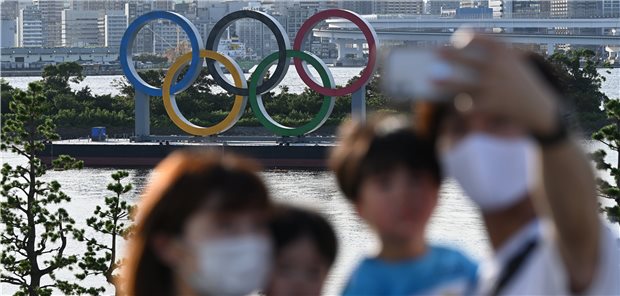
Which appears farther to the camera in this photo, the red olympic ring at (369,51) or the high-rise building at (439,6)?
the high-rise building at (439,6)

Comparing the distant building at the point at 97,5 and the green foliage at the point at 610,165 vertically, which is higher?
the distant building at the point at 97,5

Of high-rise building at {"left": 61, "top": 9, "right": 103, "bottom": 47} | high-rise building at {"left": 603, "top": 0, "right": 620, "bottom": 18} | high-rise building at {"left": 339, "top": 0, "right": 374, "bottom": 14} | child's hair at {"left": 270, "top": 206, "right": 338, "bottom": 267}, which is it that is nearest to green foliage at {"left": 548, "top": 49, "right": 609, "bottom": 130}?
child's hair at {"left": 270, "top": 206, "right": 338, "bottom": 267}

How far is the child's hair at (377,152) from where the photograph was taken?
4.59ft

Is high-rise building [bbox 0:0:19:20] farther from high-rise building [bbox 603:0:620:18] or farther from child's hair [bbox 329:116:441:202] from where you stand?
child's hair [bbox 329:116:441:202]

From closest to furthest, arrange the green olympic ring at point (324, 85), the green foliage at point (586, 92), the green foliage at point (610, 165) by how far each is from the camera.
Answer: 1. the green foliage at point (610, 165)
2. the green olympic ring at point (324, 85)
3. the green foliage at point (586, 92)

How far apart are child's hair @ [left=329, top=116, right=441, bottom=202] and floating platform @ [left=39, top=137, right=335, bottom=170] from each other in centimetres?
2424

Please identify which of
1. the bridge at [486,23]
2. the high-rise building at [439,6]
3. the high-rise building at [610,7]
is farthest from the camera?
the high-rise building at [439,6]

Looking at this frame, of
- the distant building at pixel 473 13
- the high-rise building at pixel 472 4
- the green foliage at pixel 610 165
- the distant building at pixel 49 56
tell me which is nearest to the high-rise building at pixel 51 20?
the distant building at pixel 49 56

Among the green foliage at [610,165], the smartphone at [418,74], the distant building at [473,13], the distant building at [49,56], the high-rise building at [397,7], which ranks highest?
the high-rise building at [397,7]

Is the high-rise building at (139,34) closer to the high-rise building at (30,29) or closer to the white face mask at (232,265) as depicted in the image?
the high-rise building at (30,29)

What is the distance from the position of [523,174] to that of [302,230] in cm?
39

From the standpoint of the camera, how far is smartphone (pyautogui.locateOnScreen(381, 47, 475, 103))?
1.15m

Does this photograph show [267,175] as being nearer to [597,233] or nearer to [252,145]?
[252,145]

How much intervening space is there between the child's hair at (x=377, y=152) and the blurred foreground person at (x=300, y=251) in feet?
0.28
